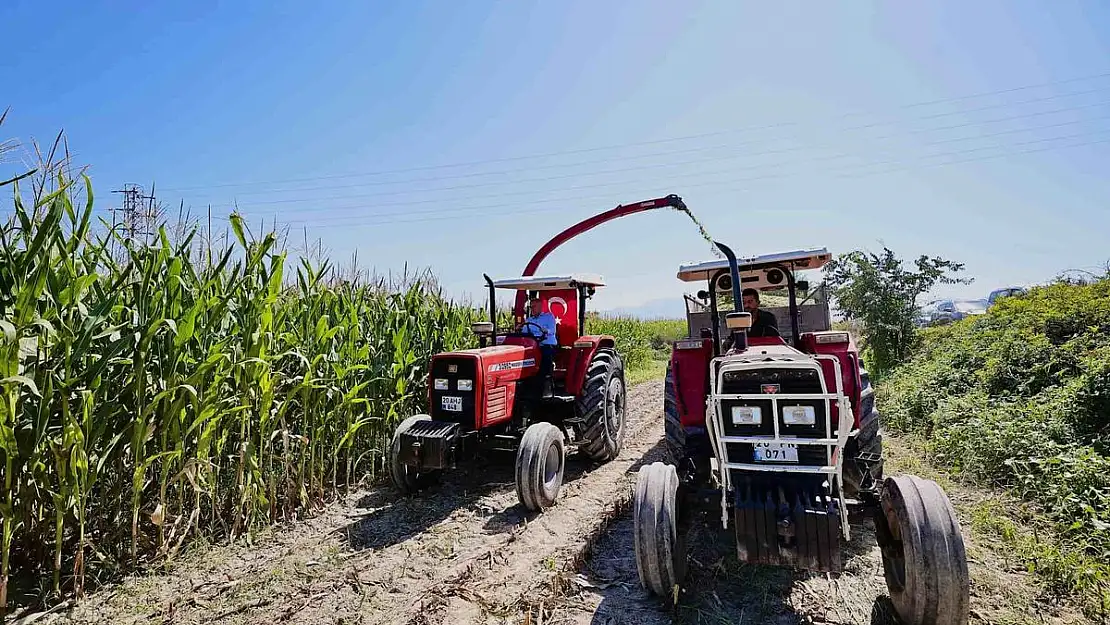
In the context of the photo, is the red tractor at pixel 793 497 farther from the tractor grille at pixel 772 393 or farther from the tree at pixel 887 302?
the tree at pixel 887 302

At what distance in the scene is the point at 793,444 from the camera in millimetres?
2885

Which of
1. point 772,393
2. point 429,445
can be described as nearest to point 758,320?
point 772,393

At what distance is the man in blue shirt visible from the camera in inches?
233

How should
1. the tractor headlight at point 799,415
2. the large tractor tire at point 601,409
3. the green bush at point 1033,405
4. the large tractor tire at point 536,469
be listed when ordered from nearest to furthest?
the tractor headlight at point 799,415
the green bush at point 1033,405
the large tractor tire at point 536,469
the large tractor tire at point 601,409

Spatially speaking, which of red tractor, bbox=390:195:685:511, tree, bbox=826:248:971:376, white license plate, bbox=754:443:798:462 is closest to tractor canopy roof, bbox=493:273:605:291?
red tractor, bbox=390:195:685:511

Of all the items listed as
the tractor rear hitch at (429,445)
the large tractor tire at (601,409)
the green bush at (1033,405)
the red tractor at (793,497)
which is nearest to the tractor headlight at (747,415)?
the red tractor at (793,497)

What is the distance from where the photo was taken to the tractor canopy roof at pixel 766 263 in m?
4.29

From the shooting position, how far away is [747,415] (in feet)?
9.81

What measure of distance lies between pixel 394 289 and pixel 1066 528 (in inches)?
250

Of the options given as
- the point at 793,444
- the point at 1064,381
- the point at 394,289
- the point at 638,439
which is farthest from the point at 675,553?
the point at 1064,381

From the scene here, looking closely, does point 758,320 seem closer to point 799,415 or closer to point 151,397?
point 799,415

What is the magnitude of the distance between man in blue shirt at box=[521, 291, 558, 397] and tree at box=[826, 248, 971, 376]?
7781mm

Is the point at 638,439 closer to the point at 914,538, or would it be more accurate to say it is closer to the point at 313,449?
the point at 313,449

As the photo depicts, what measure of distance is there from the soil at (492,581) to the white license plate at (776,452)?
835 millimetres
